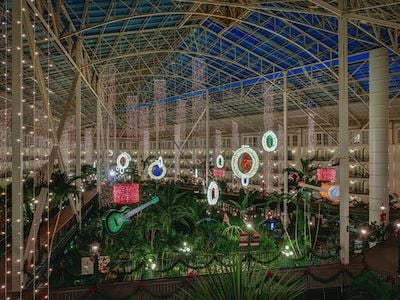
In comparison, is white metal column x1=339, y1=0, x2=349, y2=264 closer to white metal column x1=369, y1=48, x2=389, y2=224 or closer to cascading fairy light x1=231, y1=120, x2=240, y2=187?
white metal column x1=369, y1=48, x2=389, y2=224

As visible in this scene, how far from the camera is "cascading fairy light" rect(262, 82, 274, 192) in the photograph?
91.0 ft

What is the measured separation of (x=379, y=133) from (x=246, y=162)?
7.29 meters

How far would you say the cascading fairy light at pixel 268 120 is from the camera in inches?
1092

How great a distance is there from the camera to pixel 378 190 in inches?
678

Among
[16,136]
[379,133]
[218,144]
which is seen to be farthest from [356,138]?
[16,136]

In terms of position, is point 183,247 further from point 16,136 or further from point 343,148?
point 16,136

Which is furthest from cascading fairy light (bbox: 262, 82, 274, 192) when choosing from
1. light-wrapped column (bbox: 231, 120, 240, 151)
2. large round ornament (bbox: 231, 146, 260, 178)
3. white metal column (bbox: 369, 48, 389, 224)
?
large round ornament (bbox: 231, 146, 260, 178)

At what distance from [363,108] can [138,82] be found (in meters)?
19.1

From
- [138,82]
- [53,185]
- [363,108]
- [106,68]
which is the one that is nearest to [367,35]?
[363,108]

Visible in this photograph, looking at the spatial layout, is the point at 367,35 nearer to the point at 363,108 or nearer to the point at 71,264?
the point at 363,108

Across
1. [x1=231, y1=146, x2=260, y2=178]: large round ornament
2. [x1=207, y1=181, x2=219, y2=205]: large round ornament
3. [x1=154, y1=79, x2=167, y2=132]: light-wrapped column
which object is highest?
[x1=154, y1=79, x2=167, y2=132]: light-wrapped column

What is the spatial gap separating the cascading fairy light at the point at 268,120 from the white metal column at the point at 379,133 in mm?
9160

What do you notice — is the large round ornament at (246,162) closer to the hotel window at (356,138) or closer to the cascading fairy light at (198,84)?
the cascading fairy light at (198,84)

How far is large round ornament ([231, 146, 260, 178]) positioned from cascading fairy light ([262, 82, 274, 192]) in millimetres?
12872
